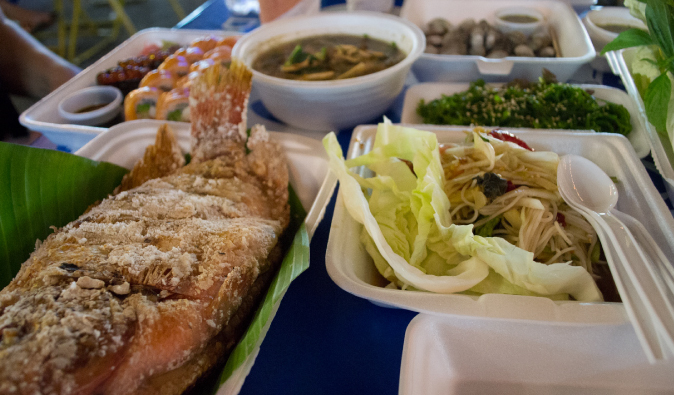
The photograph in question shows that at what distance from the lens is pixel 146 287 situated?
0.83 m

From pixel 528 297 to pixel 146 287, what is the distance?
892 millimetres

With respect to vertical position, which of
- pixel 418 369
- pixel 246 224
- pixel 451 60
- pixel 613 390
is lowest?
pixel 613 390

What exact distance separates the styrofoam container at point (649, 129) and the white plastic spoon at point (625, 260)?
13.6 inches

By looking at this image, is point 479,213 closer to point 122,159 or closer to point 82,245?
point 82,245

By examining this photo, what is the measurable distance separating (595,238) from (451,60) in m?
1.18

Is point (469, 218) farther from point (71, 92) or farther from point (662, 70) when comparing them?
point (71, 92)

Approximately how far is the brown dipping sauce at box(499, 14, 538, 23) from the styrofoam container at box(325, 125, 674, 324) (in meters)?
1.67

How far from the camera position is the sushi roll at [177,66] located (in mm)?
2066

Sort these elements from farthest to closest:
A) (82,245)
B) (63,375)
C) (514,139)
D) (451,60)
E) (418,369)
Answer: (451,60) → (514,139) → (82,245) → (418,369) → (63,375)

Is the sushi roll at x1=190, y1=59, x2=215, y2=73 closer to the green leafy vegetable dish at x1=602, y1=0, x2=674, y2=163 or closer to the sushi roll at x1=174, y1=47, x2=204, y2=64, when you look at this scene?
the sushi roll at x1=174, y1=47, x2=204, y2=64

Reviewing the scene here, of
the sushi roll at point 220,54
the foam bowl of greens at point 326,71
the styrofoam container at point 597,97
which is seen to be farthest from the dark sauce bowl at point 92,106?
the styrofoam container at point 597,97

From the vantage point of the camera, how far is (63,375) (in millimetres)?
620

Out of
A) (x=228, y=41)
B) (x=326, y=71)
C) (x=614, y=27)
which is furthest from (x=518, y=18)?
(x=228, y=41)

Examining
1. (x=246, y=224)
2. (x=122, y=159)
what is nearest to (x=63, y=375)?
(x=246, y=224)
